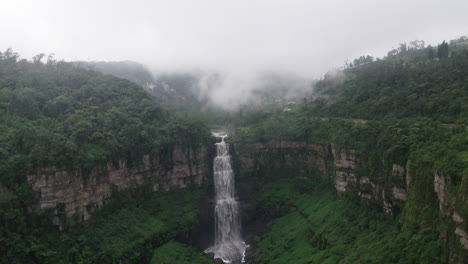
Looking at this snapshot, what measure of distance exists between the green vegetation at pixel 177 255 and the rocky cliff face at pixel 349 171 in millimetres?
13703

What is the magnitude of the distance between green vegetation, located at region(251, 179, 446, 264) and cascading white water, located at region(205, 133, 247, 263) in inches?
116

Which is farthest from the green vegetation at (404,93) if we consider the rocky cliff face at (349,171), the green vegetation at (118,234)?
the green vegetation at (118,234)

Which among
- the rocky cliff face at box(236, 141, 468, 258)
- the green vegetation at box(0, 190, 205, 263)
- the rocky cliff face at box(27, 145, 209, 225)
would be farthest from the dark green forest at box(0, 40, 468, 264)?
the rocky cliff face at box(27, 145, 209, 225)

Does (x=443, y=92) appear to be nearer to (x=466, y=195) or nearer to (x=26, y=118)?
(x=466, y=195)

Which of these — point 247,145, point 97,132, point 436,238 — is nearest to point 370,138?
point 436,238

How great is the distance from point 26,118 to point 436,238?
36415mm

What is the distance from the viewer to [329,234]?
34.2 meters

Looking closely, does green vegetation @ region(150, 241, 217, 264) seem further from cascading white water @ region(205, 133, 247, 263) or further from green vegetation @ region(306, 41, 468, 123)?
green vegetation @ region(306, 41, 468, 123)

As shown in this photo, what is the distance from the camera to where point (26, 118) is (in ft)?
125

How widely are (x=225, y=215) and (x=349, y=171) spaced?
50.9 ft

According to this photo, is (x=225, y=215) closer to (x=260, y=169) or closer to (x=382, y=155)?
(x=260, y=169)

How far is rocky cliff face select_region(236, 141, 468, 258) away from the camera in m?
22.9

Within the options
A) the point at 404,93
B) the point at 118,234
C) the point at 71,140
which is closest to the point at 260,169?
the point at 404,93

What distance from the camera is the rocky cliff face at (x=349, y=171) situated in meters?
22.9
